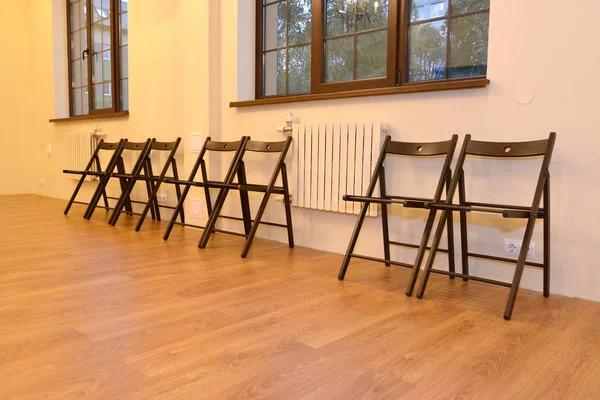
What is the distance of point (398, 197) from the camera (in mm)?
2676

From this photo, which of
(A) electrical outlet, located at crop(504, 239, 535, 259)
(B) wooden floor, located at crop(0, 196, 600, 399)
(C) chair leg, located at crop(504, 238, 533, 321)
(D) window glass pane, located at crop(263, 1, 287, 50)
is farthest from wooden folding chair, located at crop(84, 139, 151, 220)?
(C) chair leg, located at crop(504, 238, 533, 321)

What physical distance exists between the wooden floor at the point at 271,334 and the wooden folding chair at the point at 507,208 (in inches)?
4.7

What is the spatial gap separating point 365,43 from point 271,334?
2.15 m

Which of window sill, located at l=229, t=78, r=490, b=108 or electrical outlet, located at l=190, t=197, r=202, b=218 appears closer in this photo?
window sill, located at l=229, t=78, r=490, b=108

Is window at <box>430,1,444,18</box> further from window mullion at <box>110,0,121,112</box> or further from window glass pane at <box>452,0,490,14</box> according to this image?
window mullion at <box>110,0,121,112</box>

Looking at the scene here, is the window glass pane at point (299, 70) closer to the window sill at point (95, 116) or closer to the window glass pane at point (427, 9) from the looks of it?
the window glass pane at point (427, 9)

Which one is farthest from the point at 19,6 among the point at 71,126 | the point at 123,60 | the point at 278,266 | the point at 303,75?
the point at 278,266

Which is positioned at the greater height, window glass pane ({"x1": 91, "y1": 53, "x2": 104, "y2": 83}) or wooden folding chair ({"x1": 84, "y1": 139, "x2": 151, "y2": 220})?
window glass pane ({"x1": 91, "y1": 53, "x2": 104, "y2": 83})

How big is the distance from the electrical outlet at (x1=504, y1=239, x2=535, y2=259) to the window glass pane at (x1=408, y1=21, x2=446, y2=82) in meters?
1.02

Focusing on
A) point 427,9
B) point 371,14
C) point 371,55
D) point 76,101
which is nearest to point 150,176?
point 371,55

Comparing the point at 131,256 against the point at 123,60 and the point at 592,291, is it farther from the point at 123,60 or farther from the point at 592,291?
the point at 123,60

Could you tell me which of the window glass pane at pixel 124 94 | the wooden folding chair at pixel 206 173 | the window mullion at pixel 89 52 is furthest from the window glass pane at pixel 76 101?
the wooden folding chair at pixel 206 173

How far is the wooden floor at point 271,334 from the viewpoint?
1.37 metres

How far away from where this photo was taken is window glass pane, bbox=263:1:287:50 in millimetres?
3729
